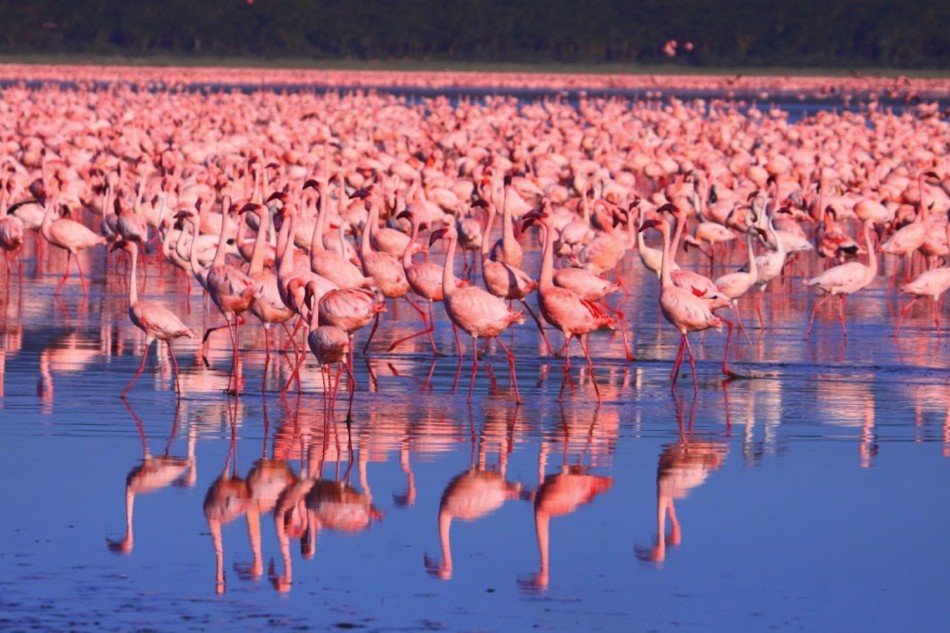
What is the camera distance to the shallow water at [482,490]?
727 centimetres

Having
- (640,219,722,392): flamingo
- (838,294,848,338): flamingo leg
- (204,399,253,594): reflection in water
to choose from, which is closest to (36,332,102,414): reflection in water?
(204,399,253,594): reflection in water

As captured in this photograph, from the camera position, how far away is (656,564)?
309 inches

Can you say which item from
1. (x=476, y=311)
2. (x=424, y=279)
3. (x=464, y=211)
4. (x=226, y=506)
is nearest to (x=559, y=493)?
(x=226, y=506)

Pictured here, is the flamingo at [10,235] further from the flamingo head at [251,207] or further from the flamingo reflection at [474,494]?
the flamingo reflection at [474,494]

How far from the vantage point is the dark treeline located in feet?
331

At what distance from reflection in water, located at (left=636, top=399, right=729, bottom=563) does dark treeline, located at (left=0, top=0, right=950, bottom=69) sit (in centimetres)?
9028

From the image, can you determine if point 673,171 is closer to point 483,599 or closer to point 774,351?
point 774,351

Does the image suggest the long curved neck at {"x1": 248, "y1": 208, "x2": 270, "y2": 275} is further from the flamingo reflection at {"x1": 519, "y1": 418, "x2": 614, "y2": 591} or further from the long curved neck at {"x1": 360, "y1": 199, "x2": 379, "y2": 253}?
the flamingo reflection at {"x1": 519, "y1": 418, "x2": 614, "y2": 591}

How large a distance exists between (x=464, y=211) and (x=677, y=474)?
13.7 meters

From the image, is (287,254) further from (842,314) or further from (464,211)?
(464,211)

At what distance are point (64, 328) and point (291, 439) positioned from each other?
4852 millimetres

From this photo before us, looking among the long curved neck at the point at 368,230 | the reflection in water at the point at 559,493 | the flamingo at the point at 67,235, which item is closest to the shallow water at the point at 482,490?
the reflection in water at the point at 559,493

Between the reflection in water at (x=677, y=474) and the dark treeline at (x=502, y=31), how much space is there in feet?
296

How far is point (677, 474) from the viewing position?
954 centimetres
